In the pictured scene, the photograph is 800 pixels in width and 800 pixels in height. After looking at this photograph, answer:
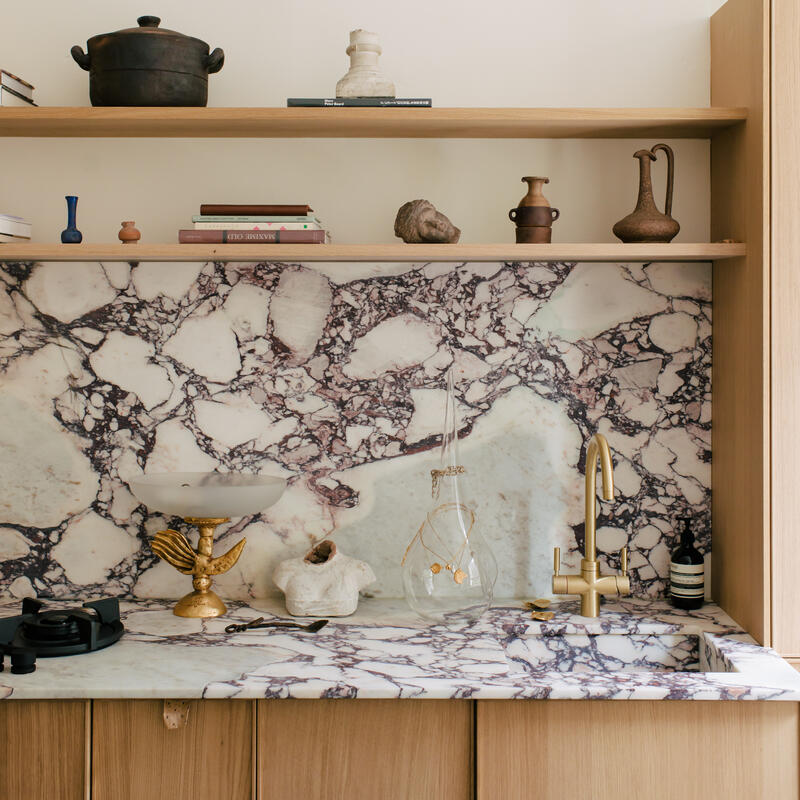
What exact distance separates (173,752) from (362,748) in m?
0.35

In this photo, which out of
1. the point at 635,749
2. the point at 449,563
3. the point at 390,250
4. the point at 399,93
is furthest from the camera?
the point at 399,93

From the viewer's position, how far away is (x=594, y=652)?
6.34ft

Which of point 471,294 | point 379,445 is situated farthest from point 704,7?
point 379,445

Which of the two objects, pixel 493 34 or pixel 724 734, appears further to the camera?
pixel 493 34

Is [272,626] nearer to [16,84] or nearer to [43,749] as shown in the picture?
[43,749]

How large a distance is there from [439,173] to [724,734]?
4.60 feet

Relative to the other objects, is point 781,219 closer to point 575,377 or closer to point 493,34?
point 575,377

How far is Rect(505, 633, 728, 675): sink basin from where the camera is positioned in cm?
191

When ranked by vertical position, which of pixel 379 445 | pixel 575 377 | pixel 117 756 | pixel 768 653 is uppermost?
pixel 575 377

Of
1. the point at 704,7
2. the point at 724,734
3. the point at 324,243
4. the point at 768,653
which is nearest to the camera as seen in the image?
the point at 724,734

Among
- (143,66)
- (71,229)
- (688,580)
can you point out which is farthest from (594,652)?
(143,66)

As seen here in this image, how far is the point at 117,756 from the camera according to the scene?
1.58 m

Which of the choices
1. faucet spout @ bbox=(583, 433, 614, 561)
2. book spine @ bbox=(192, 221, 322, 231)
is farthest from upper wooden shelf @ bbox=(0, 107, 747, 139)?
faucet spout @ bbox=(583, 433, 614, 561)

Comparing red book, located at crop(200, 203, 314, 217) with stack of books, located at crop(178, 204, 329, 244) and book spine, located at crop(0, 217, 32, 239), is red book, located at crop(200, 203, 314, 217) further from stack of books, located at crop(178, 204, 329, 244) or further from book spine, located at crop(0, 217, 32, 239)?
book spine, located at crop(0, 217, 32, 239)
